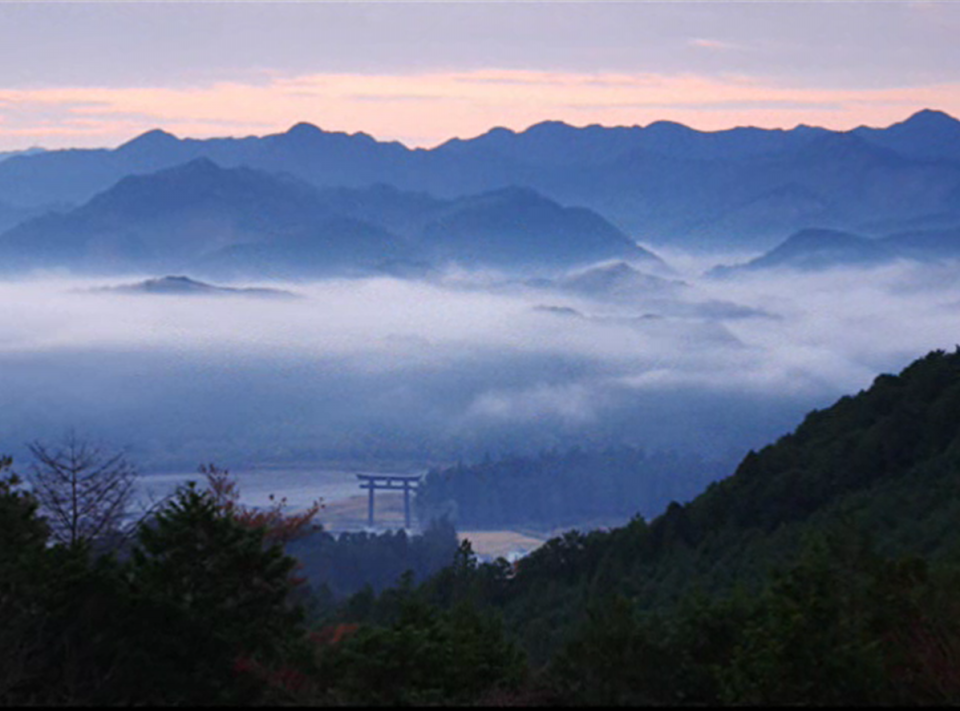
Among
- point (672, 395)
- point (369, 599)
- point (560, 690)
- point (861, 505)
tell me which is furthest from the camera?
point (672, 395)

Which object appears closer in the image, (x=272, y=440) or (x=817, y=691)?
(x=817, y=691)

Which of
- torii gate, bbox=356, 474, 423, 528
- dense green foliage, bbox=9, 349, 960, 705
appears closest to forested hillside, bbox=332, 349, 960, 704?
dense green foliage, bbox=9, 349, 960, 705

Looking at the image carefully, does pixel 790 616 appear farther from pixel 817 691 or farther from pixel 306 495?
pixel 306 495

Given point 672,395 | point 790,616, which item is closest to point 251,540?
point 790,616

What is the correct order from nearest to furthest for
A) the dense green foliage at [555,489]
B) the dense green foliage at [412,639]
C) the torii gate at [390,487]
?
the dense green foliage at [412,639] → the torii gate at [390,487] → the dense green foliage at [555,489]

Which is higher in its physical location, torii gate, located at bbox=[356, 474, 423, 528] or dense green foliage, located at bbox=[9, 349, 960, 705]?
torii gate, located at bbox=[356, 474, 423, 528]

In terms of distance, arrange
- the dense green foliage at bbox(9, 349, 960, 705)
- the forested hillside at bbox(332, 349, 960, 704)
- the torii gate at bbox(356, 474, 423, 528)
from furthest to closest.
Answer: the torii gate at bbox(356, 474, 423, 528), the forested hillside at bbox(332, 349, 960, 704), the dense green foliage at bbox(9, 349, 960, 705)

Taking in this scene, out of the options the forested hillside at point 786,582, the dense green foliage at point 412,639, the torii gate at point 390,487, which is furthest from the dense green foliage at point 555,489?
the dense green foliage at point 412,639

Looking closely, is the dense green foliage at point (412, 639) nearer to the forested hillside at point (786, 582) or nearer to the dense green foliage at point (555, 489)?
the forested hillside at point (786, 582)

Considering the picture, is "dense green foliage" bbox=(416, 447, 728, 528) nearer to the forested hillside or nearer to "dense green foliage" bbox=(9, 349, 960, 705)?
the forested hillside
